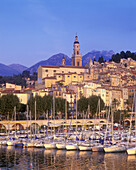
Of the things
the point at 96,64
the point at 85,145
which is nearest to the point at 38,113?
the point at 85,145

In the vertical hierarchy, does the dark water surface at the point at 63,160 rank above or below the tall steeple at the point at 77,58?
below

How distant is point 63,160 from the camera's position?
144 ft

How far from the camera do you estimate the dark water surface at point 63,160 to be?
39.6 meters

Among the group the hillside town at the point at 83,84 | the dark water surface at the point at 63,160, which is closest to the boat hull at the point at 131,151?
the dark water surface at the point at 63,160

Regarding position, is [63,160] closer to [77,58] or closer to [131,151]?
[131,151]

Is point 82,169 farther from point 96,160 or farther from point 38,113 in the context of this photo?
point 38,113

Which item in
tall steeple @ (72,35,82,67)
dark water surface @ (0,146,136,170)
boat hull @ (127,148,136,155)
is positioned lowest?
dark water surface @ (0,146,136,170)

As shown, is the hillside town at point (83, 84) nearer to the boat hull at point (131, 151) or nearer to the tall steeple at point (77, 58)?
the tall steeple at point (77, 58)

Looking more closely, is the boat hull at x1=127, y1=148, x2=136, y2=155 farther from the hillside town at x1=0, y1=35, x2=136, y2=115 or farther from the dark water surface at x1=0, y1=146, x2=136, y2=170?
the hillside town at x1=0, y1=35, x2=136, y2=115

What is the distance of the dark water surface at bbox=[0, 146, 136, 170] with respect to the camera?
39.6 meters

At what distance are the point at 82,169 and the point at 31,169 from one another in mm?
5517

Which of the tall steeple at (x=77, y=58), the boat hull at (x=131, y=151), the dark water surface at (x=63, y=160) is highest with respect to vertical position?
the tall steeple at (x=77, y=58)

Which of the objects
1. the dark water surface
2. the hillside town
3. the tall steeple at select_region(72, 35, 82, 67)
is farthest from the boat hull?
the tall steeple at select_region(72, 35, 82, 67)

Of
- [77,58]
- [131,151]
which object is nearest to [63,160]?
[131,151]
